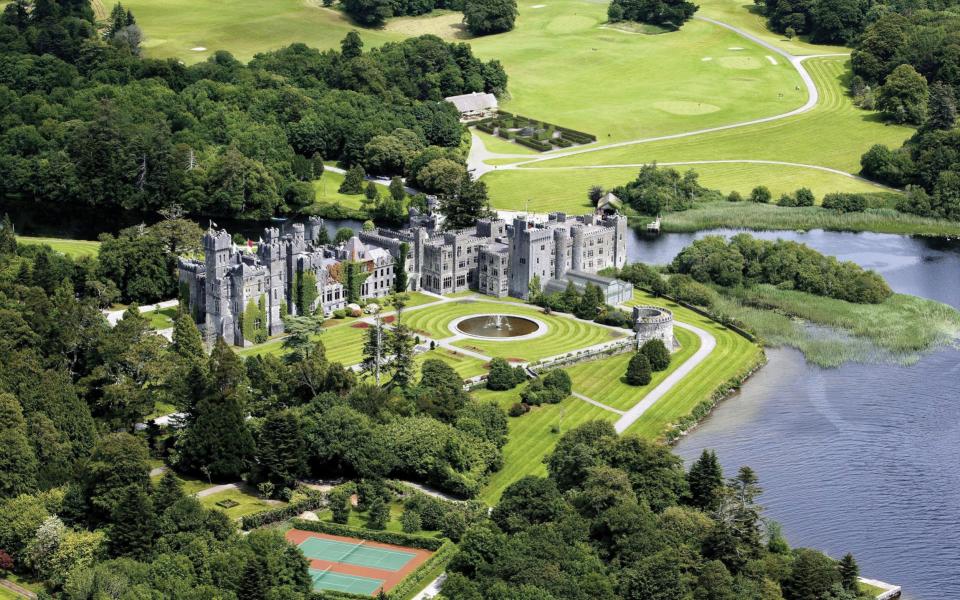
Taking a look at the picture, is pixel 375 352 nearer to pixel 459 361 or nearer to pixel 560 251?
pixel 459 361

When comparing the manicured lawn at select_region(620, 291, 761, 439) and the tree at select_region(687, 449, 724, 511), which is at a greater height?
the tree at select_region(687, 449, 724, 511)

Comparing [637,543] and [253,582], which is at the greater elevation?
[637,543]

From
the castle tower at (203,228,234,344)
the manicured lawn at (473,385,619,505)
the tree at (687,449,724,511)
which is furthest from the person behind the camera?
the castle tower at (203,228,234,344)

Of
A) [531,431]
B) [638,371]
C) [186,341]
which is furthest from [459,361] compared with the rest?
[186,341]

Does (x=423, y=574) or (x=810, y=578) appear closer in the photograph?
(x=810, y=578)

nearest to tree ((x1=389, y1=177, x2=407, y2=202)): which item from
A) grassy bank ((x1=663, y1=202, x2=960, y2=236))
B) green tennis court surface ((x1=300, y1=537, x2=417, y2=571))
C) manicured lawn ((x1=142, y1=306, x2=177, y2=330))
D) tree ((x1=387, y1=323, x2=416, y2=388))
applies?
grassy bank ((x1=663, y1=202, x2=960, y2=236))

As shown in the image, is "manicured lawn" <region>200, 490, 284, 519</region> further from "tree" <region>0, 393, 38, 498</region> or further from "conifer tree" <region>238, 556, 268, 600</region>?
"conifer tree" <region>238, 556, 268, 600</region>

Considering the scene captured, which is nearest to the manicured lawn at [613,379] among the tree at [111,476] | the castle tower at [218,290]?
the castle tower at [218,290]
